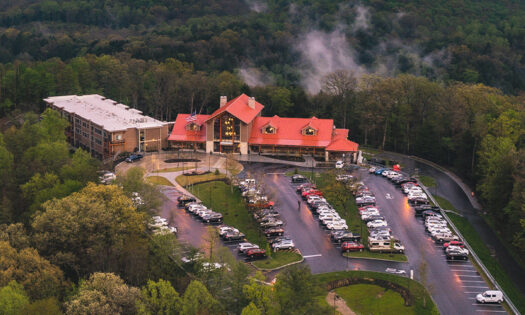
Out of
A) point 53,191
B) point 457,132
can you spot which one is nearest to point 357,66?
point 457,132

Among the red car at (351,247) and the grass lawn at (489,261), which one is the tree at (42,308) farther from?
the grass lawn at (489,261)

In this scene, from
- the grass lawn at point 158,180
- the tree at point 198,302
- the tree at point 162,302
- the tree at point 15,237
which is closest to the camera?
the tree at point 198,302

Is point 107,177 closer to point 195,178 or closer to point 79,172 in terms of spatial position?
point 79,172

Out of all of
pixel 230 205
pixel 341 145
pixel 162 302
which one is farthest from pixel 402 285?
pixel 341 145

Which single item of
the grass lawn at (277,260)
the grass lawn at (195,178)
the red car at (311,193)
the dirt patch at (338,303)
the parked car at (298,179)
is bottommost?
the dirt patch at (338,303)

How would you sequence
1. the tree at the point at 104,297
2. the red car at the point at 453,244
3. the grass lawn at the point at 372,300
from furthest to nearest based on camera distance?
the red car at the point at 453,244 < the grass lawn at the point at 372,300 < the tree at the point at 104,297

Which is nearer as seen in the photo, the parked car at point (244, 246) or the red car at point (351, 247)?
the parked car at point (244, 246)

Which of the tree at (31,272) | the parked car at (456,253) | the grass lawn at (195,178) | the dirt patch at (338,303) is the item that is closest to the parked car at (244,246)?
the dirt patch at (338,303)

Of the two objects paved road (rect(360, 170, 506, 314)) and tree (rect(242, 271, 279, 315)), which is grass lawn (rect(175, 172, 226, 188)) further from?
tree (rect(242, 271, 279, 315))
